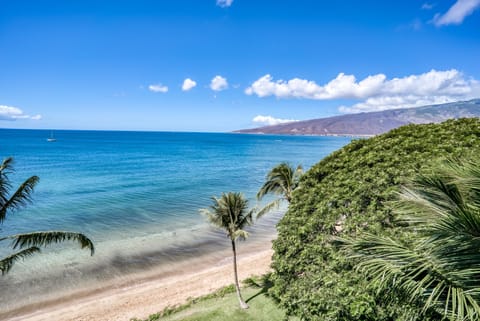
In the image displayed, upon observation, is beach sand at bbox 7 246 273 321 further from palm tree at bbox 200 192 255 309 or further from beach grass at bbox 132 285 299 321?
palm tree at bbox 200 192 255 309

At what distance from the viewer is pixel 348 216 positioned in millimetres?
9297

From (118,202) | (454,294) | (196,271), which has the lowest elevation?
(196,271)

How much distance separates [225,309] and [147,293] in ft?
18.2

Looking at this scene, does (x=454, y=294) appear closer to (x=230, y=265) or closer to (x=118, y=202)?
(x=230, y=265)

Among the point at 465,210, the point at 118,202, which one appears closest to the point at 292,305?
the point at 465,210

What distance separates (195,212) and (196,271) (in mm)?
11548

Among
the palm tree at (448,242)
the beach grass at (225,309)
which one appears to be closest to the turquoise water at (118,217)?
the beach grass at (225,309)

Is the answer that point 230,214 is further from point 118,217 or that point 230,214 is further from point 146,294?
point 118,217

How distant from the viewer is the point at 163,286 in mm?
16469

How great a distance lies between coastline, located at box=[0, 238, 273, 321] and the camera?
13883mm

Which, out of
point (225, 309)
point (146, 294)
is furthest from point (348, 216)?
point (146, 294)

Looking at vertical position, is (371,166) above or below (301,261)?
above

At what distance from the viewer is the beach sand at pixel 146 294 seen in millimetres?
13852

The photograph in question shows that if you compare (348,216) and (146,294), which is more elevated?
(348,216)
